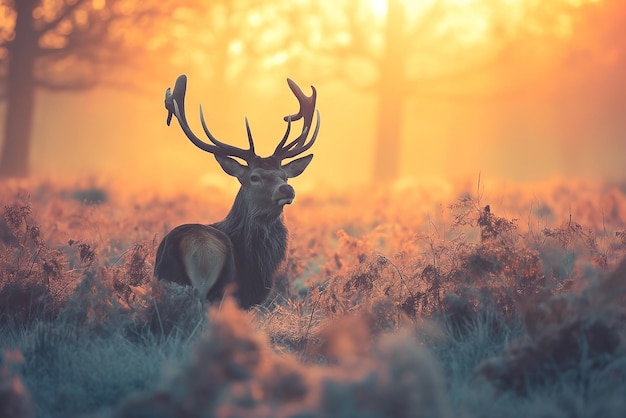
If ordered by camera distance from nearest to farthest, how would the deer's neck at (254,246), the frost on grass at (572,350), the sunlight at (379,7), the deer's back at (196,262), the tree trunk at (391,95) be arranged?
the frost on grass at (572,350) < the deer's back at (196,262) < the deer's neck at (254,246) < the sunlight at (379,7) < the tree trunk at (391,95)

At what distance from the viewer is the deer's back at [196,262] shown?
5.46 metres

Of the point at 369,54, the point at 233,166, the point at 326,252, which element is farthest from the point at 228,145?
the point at 369,54

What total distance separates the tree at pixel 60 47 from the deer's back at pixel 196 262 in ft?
47.5

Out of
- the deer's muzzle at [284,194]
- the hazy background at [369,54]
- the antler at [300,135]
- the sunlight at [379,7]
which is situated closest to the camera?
the deer's muzzle at [284,194]

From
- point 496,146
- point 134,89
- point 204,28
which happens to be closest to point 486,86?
point 204,28

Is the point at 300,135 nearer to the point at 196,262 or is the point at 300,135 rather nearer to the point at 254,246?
the point at 254,246

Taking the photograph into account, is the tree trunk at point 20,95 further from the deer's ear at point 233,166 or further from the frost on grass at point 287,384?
the frost on grass at point 287,384

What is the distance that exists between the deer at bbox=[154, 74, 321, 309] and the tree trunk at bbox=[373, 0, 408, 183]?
17.3 metres

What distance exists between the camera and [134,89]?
856 inches

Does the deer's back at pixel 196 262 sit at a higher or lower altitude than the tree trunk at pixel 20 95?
lower

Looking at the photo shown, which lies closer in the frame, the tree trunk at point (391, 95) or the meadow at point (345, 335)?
the meadow at point (345, 335)

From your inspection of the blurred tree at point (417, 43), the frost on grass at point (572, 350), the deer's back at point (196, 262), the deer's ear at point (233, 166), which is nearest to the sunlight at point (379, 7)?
the blurred tree at point (417, 43)

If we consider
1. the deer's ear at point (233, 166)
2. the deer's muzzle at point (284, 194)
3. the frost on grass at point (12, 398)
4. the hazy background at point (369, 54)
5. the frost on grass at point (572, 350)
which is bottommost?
the frost on grass at point (12, 398)

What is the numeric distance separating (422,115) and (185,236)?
33149 millimetres
